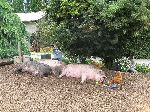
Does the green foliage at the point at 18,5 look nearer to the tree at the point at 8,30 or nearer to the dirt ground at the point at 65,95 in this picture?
the tree at the point at 8,30

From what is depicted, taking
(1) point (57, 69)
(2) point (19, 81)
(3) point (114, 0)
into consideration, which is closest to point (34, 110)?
(2) point (19, 81)

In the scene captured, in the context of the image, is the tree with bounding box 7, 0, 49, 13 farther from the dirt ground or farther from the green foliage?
the dirt ground

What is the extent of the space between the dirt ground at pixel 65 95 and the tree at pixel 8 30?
209 cm

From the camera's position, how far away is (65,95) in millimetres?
11805

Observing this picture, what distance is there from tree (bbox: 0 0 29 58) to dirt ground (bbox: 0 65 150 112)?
2.09 metres

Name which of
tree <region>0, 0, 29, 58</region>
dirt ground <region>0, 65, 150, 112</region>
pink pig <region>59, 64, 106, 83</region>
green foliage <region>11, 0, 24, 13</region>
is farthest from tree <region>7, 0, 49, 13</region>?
dirt ground <region>0, 65, 150, 112</region>

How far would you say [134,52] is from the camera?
15703 mm

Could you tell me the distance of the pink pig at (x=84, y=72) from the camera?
1334 cm

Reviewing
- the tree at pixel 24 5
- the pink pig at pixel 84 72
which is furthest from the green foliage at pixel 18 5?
the pink pig at pixel 84 72

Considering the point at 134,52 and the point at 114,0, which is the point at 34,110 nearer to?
the point at 114,0

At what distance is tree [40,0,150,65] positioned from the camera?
1306cm

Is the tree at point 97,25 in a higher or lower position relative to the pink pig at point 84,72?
higher

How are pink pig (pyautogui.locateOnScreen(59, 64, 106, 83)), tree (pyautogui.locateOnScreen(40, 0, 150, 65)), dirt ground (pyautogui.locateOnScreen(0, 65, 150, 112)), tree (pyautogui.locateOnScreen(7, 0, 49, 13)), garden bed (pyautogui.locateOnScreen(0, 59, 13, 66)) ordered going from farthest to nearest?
tree (pyautogui.locateOnScreen(7, 0, 49, 13)) < garden bed (pyautogui.locateOnScreen(0, 59, 13, 66)) < pink pig (pyautogui.locateOnScreen(59, 64, 106, 83)) < tree (pyautogui.locateOnScreen(40, 0, 150, 65)) < dirt ground (pyautogui.locateOnScreen(0, 65, 150, 112))

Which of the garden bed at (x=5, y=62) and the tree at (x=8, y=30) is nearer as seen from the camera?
the tree at (x=8, y=30)
